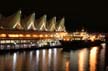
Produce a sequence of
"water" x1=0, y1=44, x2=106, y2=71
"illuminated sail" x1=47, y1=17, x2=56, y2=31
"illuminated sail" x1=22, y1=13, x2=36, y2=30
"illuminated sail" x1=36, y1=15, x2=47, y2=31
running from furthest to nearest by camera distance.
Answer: "illuminated sail" x1=47, y1=17, x2=56, y2=31
"illuminated sail" x1=36, y1=15, x2=47, y2=31
"illuminated sail" x1=22, y1=13, x2=36, y2=30
"water" x1=0, y1=44, x2=106, y2=71

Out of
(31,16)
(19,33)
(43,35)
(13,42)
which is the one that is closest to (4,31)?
(13,42)

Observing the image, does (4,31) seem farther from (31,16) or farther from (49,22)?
(49,22)

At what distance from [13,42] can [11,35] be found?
244 cm

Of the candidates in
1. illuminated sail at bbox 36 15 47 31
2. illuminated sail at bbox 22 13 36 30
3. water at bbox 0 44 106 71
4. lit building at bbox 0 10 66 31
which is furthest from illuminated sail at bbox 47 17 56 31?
water at bbox 0 44 106 71

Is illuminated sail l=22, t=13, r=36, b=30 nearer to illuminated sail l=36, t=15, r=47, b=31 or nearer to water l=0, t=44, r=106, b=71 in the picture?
illuminated sail l=36, t=15, r=47, b=31

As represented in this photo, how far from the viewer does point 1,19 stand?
2522 inches

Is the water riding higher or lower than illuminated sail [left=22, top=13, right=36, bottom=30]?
lower

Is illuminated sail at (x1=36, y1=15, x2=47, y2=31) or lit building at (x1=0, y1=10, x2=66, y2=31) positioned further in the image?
illuminated sail at (x1=36, y1=15, x2=47, y2=31)

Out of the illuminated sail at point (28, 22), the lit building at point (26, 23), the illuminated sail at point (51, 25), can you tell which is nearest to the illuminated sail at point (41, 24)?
the lit building at point (26, 23)

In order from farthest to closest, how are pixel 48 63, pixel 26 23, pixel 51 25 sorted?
pixel 51 25 → pixel 26 23 → pixel 48 63

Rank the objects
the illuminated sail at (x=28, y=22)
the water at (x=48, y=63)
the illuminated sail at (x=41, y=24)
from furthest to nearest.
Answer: the illuminated sail at (x=41, y=24) → the illuminated sail at (x=28, y=22) → the water at (x=48, y=63)

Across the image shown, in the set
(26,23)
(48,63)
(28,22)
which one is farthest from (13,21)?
(48,63)

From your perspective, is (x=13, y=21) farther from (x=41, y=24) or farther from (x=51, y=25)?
(x=51, y=25)

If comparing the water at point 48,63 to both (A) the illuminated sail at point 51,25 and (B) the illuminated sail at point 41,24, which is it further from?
(A) the illuminated sail at point 51,25
